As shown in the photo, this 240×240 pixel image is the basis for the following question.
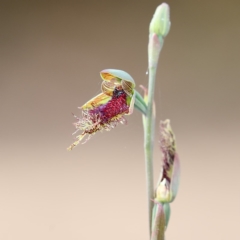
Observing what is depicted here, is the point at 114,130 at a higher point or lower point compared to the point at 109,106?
higher

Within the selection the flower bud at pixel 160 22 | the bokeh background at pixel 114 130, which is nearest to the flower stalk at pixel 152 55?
the flower bud at pixel 160 22

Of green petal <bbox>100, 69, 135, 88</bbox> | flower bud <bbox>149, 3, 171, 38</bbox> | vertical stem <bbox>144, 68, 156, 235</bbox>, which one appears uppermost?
flower bud <bbox>149, 3, 171, 38</bbox>

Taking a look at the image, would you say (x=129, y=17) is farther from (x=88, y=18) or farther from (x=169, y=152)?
(x=169, y=152)

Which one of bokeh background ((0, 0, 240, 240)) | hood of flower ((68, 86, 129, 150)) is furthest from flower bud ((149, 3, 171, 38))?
bokeh background ((0, 0, 240, 240))

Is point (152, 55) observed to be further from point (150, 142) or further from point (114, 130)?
point (114, 130)

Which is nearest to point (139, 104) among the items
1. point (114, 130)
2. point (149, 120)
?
point (149, 120)

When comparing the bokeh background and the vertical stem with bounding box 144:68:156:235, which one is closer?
the vertical stem with bounding box 144:68:156:235

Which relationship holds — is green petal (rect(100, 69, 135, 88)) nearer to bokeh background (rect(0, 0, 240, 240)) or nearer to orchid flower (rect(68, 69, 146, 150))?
orchid flower (rect(68, 69, 146, 150))
